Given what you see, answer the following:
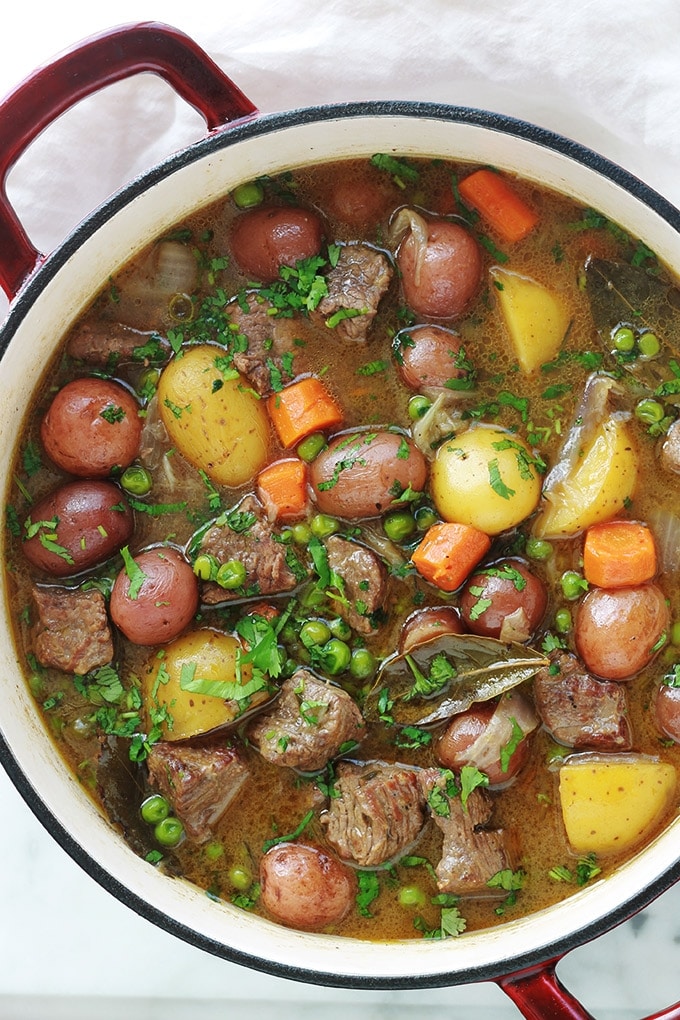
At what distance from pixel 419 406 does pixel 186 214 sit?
807mm

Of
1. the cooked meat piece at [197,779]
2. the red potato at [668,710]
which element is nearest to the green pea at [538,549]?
the red potato at [668,710]

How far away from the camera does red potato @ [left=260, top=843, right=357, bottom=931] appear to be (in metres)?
2.80

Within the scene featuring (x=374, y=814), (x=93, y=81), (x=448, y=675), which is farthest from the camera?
(x=448, y=675)

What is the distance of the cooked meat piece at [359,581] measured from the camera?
286cm

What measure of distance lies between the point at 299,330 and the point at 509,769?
132cm

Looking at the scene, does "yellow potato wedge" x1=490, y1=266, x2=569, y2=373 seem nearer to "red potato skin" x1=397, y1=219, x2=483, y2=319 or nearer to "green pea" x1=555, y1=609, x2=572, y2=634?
"red potato skin" x1=397, y1=219, x2=483, y2=319

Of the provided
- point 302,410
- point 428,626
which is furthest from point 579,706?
point 302,410

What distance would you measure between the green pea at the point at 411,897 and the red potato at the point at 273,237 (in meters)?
1.70

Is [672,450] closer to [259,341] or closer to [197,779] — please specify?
[259,341]

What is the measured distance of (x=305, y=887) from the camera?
2795 mm

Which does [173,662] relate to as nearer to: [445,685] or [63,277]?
[445,685]

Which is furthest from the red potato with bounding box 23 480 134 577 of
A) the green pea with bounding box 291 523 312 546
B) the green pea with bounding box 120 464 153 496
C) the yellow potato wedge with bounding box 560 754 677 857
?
the yellow potato wedge with bounding box 560 754 677 857

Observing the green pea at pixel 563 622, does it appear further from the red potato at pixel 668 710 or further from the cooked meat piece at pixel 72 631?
the cooked meat piece at pixel 72 631

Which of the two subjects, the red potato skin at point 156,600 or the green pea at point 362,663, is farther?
the green pea at point 362,663
